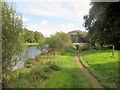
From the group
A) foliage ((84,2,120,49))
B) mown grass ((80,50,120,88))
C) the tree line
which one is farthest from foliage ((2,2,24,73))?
mown grass ((80,50,120,88))

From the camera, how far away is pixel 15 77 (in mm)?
20250

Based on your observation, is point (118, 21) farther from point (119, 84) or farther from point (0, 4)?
point (0, 4)

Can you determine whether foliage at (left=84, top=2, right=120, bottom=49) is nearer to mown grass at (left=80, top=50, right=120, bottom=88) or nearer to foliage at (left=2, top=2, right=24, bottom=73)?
mown grass at (left=80, top=50, right=120, bottom=88)

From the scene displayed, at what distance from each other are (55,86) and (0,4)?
7.49 metres

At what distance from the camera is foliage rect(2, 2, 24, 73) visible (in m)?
18.6

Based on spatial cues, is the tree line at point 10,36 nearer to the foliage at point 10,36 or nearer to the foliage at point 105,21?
the foliage at point 10,36

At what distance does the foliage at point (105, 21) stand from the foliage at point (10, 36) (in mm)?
6597

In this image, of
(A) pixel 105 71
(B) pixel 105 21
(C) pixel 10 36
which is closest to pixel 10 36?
(C) pixel 10 36

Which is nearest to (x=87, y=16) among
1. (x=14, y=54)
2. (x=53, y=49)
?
(x=14, y=54)

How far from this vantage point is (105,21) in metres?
21.9

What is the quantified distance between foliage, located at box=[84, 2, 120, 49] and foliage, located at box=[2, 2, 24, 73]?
21.6ft

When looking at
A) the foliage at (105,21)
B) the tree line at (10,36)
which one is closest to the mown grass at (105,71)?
the foliage at (105,21)

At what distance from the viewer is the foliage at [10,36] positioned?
18594 mm

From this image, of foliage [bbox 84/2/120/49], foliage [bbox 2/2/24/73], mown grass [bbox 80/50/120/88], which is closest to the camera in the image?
foliage [bbox 2/2/24/73]
